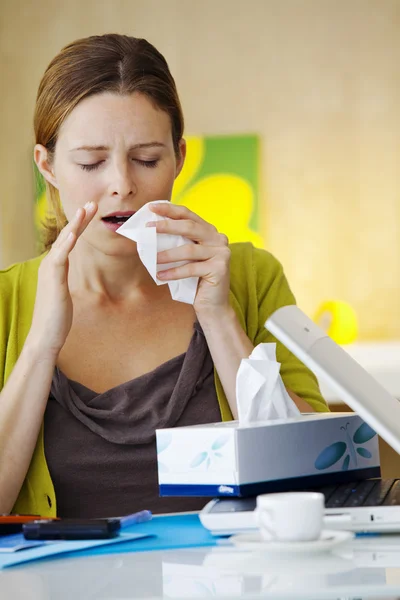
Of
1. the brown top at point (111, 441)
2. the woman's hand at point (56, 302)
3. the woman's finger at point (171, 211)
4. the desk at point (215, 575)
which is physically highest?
the woman's finger at point (171, 211)

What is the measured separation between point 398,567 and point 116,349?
950 millimetres

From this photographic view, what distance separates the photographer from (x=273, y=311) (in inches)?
71.2

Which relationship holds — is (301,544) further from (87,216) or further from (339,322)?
(339,322)

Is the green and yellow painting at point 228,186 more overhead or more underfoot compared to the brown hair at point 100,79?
more underfoot

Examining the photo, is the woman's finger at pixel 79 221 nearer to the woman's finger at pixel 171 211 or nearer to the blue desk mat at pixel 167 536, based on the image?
the woman's finger at pixel 171 211

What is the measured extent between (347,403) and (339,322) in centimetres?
290

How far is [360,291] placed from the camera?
4207 mm

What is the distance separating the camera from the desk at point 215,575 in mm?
755

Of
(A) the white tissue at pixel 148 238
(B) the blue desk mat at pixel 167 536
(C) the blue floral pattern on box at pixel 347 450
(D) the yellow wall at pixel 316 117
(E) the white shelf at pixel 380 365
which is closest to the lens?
(B) the blue desk mat at pixel 167 536

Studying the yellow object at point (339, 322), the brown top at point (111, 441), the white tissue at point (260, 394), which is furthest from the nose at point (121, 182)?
the yellow object at point (339, 322)

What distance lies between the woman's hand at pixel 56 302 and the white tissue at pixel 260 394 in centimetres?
46

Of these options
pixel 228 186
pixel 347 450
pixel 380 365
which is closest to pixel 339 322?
pixel 380 365

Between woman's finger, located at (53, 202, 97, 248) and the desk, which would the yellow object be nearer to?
woman's finger, located at (53, 202, 97, 248)

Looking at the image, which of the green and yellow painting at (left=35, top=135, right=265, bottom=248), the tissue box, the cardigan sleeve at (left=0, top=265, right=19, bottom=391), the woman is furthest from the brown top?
the green and yellow painting at (left=35, top=135, right=265, bottom=248)
